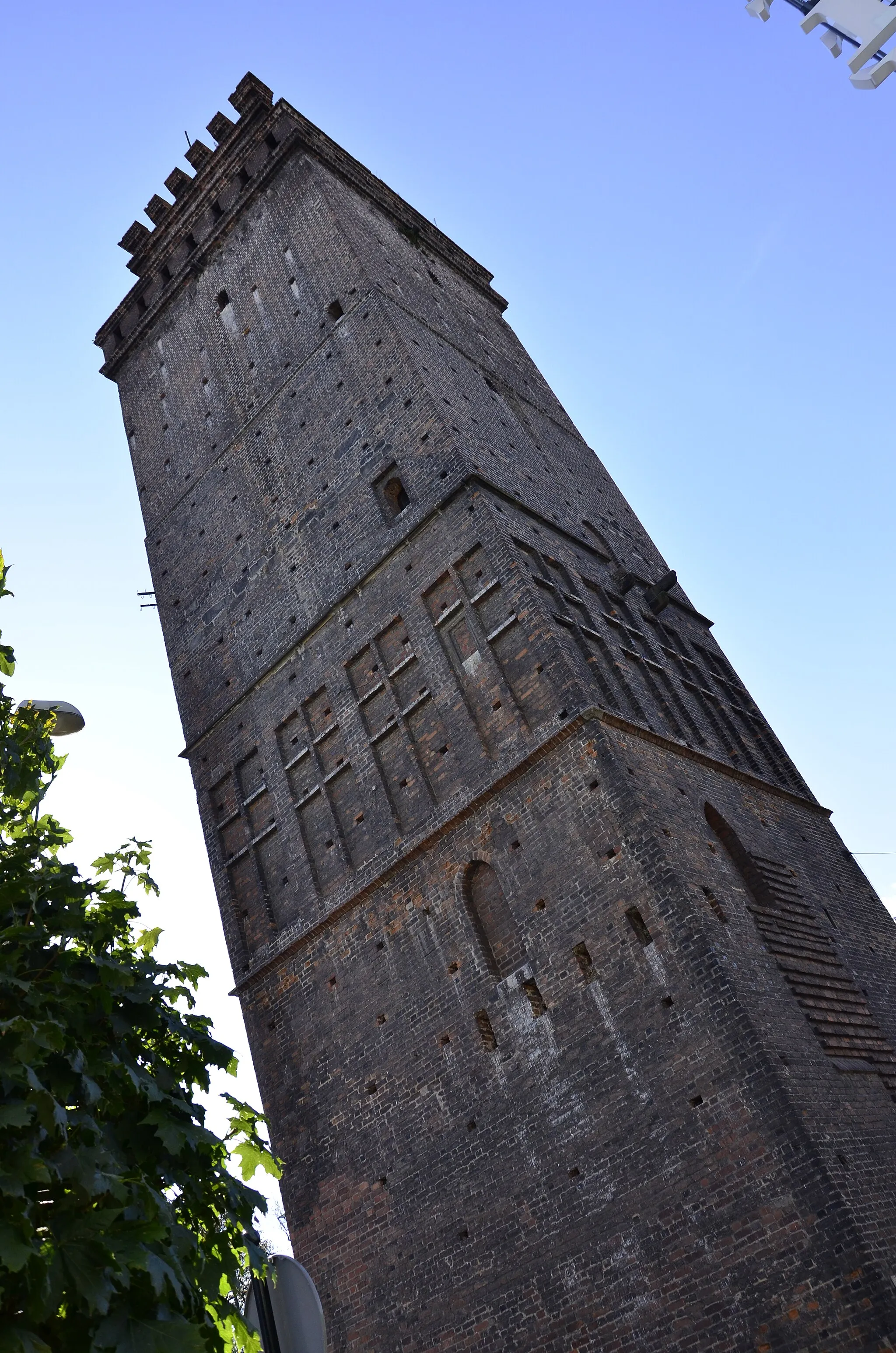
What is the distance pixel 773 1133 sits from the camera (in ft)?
33.7

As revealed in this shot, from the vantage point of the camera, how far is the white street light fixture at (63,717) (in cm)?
804

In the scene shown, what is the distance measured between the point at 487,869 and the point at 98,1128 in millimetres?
8371

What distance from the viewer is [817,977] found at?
515 inches

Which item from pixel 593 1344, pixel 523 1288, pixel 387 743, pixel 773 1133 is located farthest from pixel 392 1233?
pixel 387 743

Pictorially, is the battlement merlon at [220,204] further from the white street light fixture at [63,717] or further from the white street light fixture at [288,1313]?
the white street light fixture at [288,1313]

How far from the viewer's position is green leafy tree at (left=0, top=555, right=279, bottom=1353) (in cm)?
469

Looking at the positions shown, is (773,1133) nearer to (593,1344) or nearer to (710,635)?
(593,1344)

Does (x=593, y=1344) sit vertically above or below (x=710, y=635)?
below

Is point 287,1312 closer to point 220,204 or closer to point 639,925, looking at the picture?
point 639,925

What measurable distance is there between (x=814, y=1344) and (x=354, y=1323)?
5.39m

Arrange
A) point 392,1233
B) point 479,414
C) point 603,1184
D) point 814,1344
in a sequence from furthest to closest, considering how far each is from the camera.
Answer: point 479,414
point 392,1233
point 603,1184
point 814,1344

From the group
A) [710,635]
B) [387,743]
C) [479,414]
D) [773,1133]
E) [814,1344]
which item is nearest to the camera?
[814,1344]

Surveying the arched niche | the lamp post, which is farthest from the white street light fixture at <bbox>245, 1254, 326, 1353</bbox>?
the arched niche

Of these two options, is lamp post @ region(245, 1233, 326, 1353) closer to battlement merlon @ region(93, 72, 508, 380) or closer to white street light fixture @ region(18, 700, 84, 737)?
white street light fixture @ region(18, 700, 84, 737)
